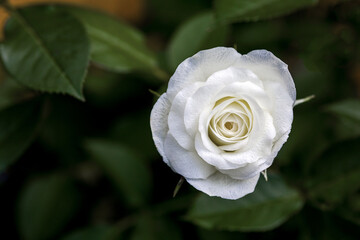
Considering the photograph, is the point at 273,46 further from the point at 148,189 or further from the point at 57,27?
the point at 57,27

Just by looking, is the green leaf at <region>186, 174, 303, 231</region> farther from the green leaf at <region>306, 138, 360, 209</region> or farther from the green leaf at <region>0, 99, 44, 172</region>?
the green leaf at <region>0, 99, 44, 172</region>

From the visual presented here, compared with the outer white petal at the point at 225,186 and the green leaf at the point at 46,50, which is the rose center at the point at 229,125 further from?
the green leaf at the point at 46,50

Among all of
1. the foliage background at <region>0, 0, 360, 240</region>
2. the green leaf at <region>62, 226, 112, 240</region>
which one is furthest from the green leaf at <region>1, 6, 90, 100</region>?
the green leaf at <region>62, 226, 112, 240</region>

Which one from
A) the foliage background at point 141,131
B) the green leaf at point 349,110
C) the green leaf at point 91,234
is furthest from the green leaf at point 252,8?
the green leaf at point 91,234

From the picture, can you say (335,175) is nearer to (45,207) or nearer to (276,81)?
(276,81)

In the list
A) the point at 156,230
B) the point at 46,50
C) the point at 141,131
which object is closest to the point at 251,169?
the point at 46,50

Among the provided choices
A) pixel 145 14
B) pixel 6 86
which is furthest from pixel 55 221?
pixel 145 14

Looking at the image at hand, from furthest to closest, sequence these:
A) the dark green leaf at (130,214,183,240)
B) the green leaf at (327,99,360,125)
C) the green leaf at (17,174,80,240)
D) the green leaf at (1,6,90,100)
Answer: the green leaf at (17,174,80,240)
the dark green leaf at (130,214,183,240)
the green leaf at (327,99,360,125)
the green leaf at (1,6,90,100)
